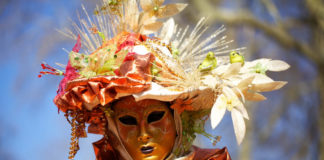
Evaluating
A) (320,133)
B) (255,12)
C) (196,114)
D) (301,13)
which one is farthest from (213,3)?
(196,114)

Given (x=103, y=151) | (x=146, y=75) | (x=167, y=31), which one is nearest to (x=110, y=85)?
(x=146, y=75)

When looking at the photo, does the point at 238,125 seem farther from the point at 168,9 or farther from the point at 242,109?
the point at 168,9

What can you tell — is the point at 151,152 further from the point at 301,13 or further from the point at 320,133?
the point at 301,13

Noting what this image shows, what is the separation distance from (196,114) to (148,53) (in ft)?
1.28

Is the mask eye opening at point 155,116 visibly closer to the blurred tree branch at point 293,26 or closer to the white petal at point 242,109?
the white petal at point 242,109

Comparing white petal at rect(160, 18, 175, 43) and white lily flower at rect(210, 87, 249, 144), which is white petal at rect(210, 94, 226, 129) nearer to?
white lily flower at rect(210, 87, 249, 144)

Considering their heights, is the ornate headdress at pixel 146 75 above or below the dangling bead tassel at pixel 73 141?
above

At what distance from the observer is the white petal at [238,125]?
1.89 m

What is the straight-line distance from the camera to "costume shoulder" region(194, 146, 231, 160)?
7.32 feet

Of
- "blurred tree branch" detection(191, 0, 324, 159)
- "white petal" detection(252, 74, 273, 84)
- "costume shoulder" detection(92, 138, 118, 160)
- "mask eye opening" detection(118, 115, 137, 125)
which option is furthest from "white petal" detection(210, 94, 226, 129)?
"blurred tree branch" detection(191, 0, 324, 159)

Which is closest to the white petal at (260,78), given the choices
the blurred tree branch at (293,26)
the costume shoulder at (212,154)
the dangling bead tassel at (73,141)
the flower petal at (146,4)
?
the costume shoulder at (212,154)

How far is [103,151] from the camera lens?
2.28 m

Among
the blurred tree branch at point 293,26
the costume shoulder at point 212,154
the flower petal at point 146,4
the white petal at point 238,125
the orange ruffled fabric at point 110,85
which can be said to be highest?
the blurred tree branch at point 293,26

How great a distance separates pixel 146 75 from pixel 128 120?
0.25 m
